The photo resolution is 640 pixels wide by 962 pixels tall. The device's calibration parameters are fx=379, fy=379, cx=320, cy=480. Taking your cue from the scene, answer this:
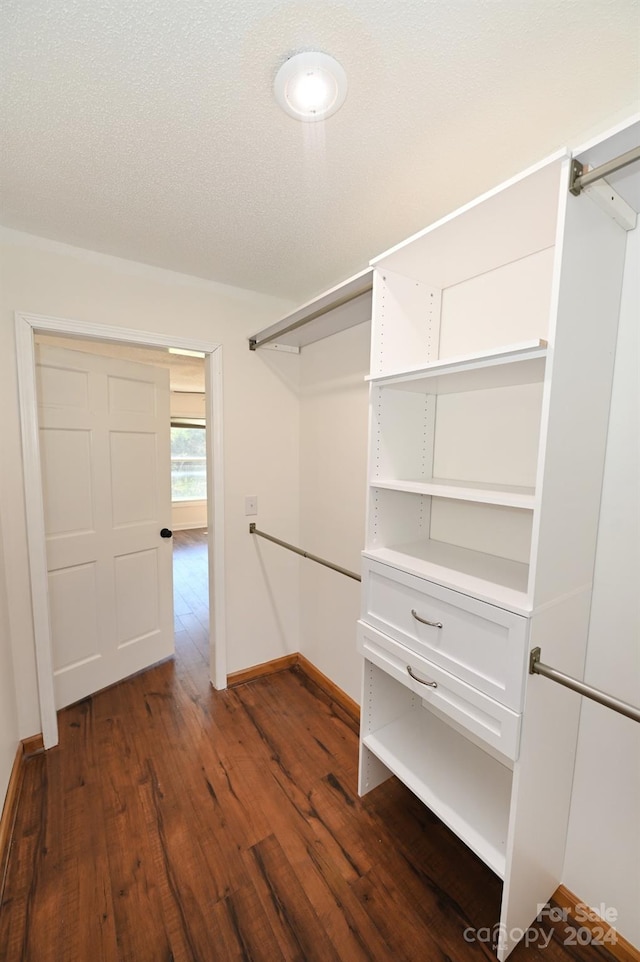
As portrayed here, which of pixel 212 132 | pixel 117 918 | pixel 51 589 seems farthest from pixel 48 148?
pixel 117 918

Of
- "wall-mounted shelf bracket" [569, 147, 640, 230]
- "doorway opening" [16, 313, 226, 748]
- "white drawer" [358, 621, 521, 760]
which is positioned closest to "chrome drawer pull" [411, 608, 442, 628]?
"white drawer" [358, 621, 521, 760]

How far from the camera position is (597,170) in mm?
821

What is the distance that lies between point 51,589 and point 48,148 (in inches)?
77.3

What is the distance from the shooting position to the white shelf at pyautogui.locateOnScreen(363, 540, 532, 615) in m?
1.01

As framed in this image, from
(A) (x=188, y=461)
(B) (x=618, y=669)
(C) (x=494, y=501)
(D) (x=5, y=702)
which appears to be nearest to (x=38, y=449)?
(D) (x=5, y=702)

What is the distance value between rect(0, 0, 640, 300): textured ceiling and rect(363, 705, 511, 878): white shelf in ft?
6.77

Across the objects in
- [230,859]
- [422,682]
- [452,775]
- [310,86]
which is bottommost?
[230,859]

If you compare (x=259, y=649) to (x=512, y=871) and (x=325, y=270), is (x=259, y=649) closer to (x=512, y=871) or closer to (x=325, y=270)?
(x=512, y=871)

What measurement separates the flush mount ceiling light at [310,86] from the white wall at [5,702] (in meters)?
1.97

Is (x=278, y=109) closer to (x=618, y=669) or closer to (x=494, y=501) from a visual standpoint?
(x=494, y=501)

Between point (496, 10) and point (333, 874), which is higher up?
point (496, 10)

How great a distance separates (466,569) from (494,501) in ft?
1.03

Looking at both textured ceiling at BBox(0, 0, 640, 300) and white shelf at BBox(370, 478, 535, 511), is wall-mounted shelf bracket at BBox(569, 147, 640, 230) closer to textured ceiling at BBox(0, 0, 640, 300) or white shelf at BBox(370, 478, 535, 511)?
textured ceiling at BBox(0, 0, 640, 300)

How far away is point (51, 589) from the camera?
2076mm
